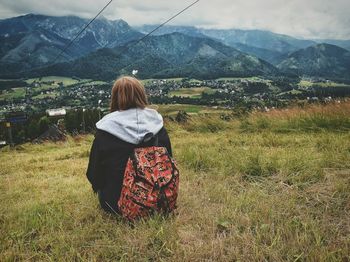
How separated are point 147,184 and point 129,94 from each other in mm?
1123

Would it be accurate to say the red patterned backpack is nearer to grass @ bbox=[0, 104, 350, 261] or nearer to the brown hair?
grass @ bbox=[0, 104, 350, 261]

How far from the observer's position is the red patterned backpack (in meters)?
3.56

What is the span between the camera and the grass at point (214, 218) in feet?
9.61

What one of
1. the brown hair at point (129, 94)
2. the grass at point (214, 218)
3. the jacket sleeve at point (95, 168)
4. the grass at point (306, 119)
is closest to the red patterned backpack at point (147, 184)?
the grass at point (214, 218)

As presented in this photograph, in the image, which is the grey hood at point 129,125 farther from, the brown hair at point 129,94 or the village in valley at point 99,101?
the village in valley at point 99,101

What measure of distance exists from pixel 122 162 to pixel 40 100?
420ft

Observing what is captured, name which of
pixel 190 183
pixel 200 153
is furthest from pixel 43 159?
pixel 190 183

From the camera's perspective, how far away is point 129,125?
3809 millimetres

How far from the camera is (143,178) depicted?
354 cm

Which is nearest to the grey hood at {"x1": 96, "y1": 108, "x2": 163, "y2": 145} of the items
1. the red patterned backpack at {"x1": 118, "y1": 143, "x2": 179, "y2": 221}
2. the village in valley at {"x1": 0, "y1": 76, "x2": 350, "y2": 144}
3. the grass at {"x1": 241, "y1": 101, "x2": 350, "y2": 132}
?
the red patterned backpack at {"x1": 118, "y1": 143, "x2": 179, "y2": 221}

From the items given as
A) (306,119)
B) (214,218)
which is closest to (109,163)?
(214,218)

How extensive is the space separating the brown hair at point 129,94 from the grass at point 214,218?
1.36m

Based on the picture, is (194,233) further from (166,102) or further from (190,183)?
(166,102)

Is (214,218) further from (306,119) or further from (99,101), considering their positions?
(99,101)
